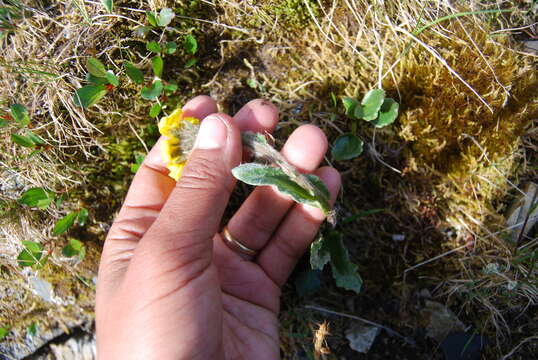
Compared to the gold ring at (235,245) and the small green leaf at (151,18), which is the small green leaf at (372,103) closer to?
the gold ring at (235,245)

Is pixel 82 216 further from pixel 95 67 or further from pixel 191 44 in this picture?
pixel 191 44

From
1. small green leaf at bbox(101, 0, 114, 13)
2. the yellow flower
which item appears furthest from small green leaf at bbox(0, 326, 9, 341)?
small green leaf at bbox(101, 0, 114, 13)

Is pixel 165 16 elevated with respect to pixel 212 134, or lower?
elevated

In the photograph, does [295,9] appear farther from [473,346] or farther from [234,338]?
[473,346]

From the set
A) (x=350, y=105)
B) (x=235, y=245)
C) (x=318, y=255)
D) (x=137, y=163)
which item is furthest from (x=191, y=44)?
(x=318, y=255)

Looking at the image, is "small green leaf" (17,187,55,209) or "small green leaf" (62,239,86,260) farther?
"small green leaf" (62,239,86,260)

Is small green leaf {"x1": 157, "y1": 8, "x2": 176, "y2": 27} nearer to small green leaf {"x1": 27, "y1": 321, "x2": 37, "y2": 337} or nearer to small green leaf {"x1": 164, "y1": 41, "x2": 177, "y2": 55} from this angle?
small green leaf {"x1": 164, "y1": 41, "x2": 177, "y2": 55}
